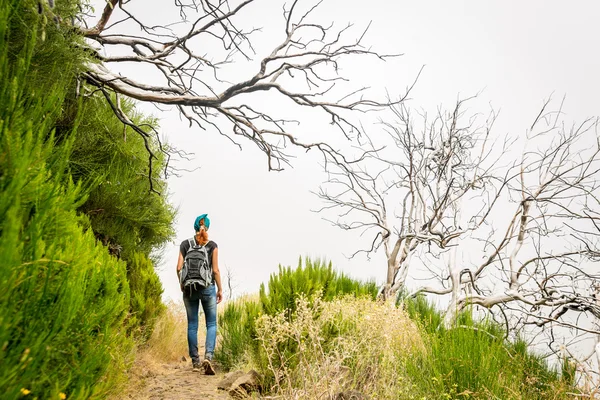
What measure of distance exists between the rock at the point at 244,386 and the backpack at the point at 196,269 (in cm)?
195

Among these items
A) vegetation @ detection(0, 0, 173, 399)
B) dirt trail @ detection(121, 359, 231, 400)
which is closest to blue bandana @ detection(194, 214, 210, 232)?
dirt trail @ detection(121, 359, 231, 400)

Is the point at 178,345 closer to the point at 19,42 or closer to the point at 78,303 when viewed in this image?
the point at 19,42

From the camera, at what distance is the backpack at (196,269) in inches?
287

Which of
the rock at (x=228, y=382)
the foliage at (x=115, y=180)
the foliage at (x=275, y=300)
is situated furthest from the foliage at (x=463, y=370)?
the foliage at (x=115, y=180)

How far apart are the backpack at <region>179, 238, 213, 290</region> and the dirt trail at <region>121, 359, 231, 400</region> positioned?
1.47 meters

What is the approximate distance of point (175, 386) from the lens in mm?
6453

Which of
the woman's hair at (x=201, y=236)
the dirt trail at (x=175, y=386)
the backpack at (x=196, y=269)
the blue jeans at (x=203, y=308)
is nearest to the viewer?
the dirt trail at (x=175, y=386)

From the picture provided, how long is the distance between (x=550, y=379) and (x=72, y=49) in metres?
7.12

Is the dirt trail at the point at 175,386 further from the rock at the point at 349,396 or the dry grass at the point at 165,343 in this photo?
the rock at the point at 349,396

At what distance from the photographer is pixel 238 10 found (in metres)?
6.62

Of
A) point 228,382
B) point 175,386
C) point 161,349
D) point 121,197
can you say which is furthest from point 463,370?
point 121,197

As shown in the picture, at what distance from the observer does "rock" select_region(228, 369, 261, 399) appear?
18.5 feet

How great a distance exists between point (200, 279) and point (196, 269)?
0.59 ft

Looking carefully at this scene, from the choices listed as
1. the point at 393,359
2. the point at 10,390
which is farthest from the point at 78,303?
the point at 393,359
